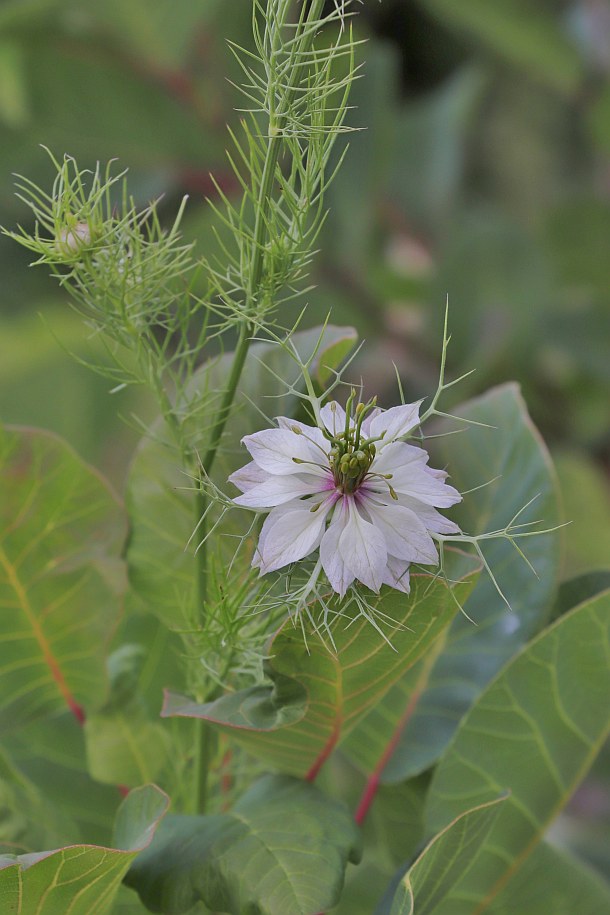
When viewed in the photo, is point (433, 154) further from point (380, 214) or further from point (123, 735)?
point (123, 735)

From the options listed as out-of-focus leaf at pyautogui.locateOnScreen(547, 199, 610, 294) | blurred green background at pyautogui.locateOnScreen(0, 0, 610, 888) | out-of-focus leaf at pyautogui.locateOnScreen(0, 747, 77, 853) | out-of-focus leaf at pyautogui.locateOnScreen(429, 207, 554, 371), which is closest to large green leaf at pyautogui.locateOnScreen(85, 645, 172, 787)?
out-of-focus leaf at pyautogui.locateOnScreen(0, 747, 77, 853)

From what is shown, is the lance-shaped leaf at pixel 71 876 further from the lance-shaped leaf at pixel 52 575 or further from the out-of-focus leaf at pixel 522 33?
the out-of-focus leaf at pixel 522 33

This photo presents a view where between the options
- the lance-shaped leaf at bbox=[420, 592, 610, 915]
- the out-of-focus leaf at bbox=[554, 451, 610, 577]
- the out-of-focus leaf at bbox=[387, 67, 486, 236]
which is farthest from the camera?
the out-of-focus leaf at bbox=[387, 67, 486, 236]

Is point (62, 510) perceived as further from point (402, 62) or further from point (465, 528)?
point (402, 62)

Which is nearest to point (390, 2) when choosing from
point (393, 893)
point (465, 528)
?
point (465, 528)

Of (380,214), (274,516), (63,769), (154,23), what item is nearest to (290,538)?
(274,516)

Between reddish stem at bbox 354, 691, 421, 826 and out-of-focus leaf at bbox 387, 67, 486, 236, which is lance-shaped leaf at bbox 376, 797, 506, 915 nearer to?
reddish stem at bbox 354, 691, 421, 826
